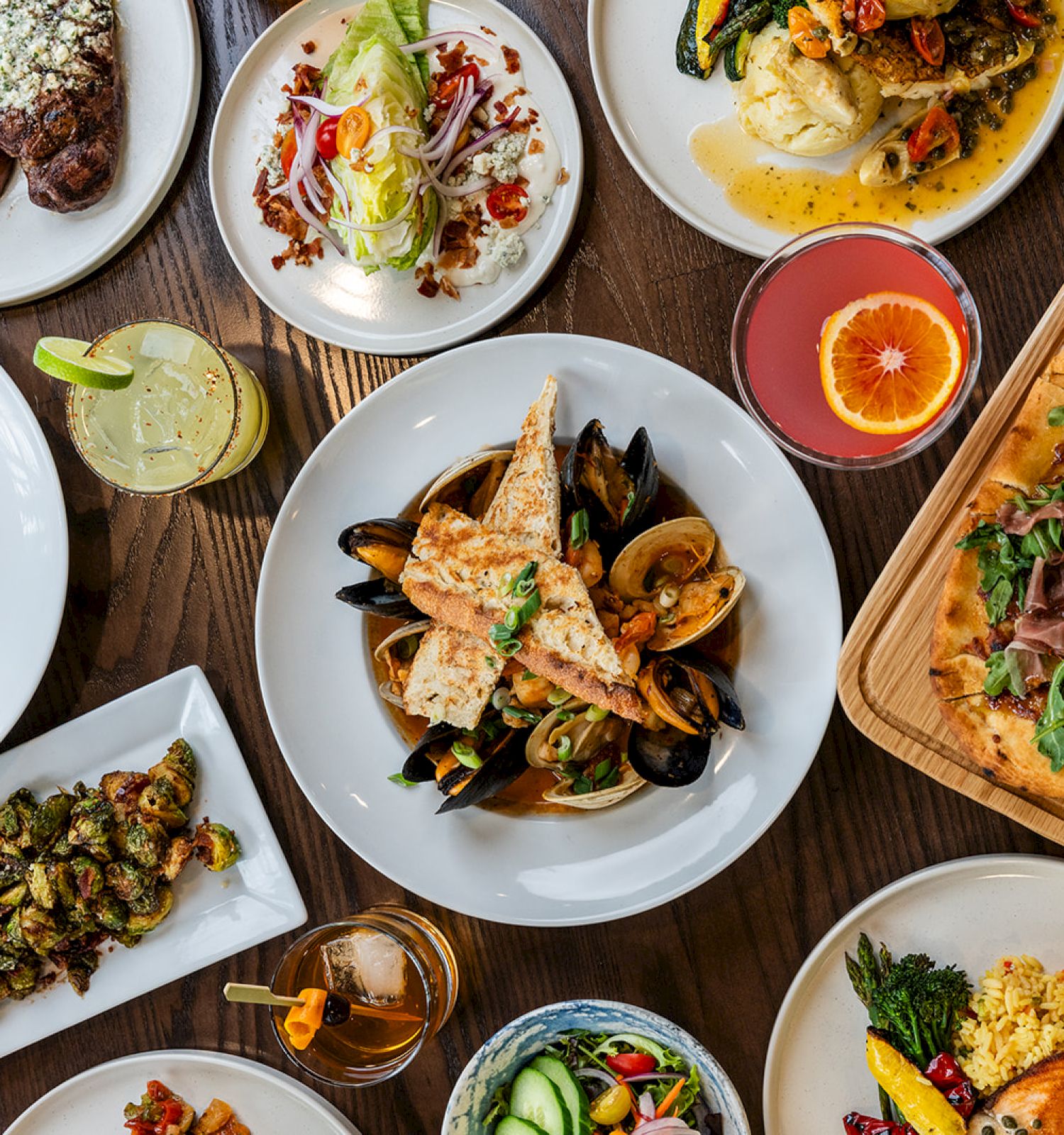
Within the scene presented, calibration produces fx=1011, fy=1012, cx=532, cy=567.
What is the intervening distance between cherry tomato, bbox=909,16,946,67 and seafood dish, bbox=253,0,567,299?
37.4 inches

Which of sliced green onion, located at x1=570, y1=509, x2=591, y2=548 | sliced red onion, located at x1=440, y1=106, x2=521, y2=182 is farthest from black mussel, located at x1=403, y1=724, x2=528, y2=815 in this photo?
sliced red onion, located at x1=440, y1=106, x2=521, y2=182

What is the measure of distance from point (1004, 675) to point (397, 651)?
5.29 ft

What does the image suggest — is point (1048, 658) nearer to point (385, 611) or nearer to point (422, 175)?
point (385, 611)

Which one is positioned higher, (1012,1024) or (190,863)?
(190,863)

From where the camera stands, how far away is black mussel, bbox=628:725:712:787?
2.62 meters

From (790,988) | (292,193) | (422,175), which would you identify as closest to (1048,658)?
(790,988)

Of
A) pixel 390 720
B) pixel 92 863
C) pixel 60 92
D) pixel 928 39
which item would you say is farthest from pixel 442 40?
pixel 92 863

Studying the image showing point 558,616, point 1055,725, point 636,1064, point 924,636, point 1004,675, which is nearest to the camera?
point 1055,725

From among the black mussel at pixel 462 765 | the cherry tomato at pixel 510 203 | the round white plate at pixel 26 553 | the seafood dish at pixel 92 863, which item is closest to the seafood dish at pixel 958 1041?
the black mussel at pixel 462 765

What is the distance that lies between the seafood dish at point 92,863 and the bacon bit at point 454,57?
6.99 feet

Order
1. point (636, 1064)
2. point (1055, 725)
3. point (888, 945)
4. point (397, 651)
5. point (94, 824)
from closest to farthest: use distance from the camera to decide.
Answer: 1. point (1055, 725)
2. point (888, 945)
3. point (636, 1064)
4. point (397, 651)
5. point (94, 824)

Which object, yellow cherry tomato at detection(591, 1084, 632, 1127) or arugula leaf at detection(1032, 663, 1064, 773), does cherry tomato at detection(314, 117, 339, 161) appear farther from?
yellow cherry tomato at detection(591, 1084, 632, 1127)

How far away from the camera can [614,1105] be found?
279 cm

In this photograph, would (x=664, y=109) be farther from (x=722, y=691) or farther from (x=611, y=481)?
(x=722, y=691)
